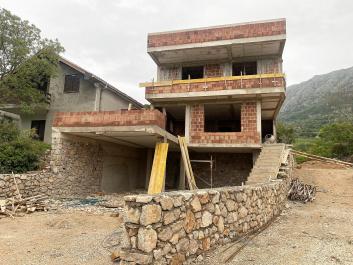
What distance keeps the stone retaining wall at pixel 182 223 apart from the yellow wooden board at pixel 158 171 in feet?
18.3

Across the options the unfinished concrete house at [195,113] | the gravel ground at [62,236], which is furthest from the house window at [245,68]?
the gravel ground at [62,236]

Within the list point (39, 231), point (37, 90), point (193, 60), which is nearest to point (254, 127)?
point (193, 60)

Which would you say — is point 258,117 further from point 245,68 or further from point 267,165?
point 267,165

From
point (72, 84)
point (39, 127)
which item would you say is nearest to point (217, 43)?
point (72, 84)

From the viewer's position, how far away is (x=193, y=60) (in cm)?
1783

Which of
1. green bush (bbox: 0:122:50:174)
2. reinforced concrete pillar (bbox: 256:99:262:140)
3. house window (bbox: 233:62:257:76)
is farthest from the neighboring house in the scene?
reinforced concrete pillar (bbox: 256:99:262:140)

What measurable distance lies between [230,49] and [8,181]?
13.5 meters

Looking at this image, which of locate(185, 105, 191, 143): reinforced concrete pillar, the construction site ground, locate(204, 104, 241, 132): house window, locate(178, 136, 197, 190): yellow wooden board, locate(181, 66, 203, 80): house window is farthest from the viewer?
locate(181, 66, 203, 80): house window

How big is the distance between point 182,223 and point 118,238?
9.82 feet

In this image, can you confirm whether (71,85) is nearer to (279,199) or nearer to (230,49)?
(230,49)

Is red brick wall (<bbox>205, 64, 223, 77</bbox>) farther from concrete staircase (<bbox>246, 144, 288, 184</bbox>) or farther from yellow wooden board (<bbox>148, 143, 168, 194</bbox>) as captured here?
yellow wooden board (<bbox>148, 143, 168, 194</bbox>)

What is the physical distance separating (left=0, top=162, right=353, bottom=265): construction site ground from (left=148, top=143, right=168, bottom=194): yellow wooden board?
68.0 inches

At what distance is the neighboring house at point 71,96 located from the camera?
58.0 ft

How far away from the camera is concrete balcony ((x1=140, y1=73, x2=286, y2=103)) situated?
14.4 meters
